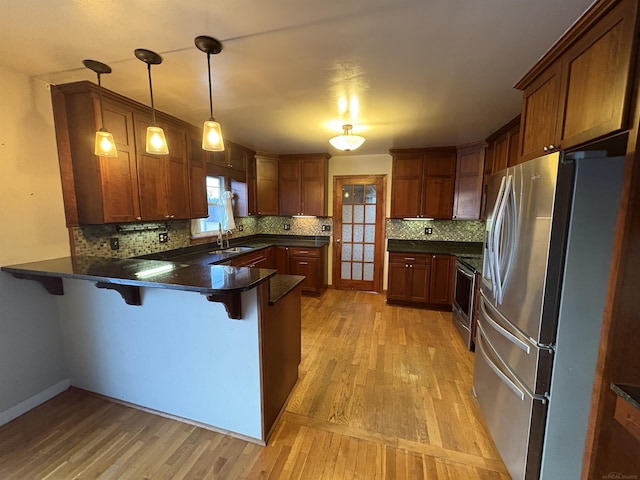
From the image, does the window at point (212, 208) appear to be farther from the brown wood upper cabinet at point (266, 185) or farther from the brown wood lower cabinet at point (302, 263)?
the brown wood lower cabinet at point (302, 263)

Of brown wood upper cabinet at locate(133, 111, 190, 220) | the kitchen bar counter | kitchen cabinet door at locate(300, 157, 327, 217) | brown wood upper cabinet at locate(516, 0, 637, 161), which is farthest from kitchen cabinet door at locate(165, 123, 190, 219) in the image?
brown wood upper cabinet at locate(516, 0, 637, 161)

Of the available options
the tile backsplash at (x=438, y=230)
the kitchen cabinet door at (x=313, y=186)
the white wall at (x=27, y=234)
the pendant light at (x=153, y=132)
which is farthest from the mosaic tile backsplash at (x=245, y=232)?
the pendant light at (x=153, y=132)

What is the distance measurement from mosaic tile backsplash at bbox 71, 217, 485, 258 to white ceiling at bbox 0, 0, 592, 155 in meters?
1.26

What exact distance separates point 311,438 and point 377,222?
3.59 metres

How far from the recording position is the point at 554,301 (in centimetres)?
129

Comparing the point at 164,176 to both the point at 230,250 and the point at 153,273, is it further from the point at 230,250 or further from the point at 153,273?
the point at 153,273

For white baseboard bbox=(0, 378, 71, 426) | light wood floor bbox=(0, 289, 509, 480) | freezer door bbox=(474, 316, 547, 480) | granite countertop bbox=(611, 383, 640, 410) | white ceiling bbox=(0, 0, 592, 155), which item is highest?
white ceiling bbox=(0, 0, 592, 155)

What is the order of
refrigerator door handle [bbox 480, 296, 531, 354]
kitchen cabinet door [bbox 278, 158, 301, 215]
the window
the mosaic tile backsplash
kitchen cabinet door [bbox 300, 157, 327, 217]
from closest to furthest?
1. refrigerator door handle [bbox 480, 296, 531, 354]
2. the mosaic tile backsplash
3. the window
4. kitchen cabinet door [bbox 300, 157, 327, 217]
5. kitchen cabinet door [bbox 278, 158, 301, 215]

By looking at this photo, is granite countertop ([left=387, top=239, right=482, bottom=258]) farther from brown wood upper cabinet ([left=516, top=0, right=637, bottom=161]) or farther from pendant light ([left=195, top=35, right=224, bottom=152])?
pendant light ([left=195, top=35, right=224, bottom=152])

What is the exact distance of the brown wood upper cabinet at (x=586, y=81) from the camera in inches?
45.3

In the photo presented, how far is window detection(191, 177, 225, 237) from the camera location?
3895mm

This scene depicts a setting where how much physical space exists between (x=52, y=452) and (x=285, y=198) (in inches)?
155

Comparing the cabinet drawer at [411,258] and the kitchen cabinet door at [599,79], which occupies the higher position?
the kitchen cabinet door at [599,79]

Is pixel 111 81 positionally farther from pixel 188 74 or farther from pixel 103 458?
pixel 103 458
